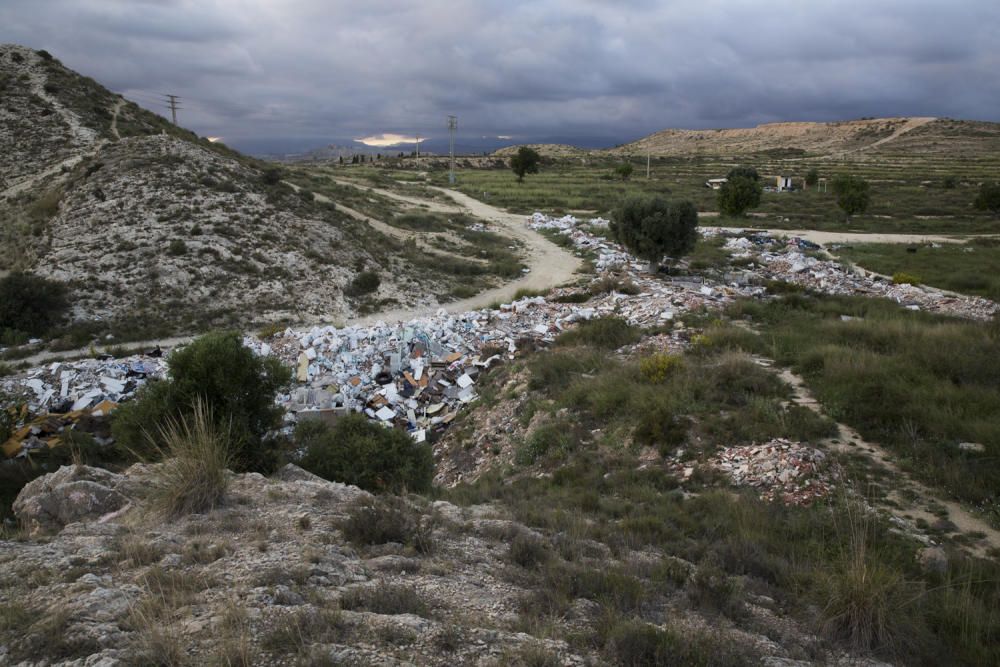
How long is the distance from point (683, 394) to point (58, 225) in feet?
80.2

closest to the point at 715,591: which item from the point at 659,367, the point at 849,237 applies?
the point at 659,367

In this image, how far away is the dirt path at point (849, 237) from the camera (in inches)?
1250

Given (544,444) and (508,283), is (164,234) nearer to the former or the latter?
(508,283)

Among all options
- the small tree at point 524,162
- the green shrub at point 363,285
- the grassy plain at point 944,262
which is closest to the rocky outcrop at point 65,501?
the green shrub at point 363,285

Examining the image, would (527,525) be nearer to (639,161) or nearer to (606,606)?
(606,606)

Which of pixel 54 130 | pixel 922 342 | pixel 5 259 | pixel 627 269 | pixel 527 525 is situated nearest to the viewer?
pixel 527 525

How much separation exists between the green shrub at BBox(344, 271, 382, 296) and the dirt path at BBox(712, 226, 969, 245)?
78.0 ft

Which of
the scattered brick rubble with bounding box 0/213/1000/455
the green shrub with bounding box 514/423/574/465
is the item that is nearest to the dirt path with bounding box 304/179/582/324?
the scattered brick rubble with bounding box 0/213/1000/455

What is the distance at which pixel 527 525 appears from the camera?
20.2 ft

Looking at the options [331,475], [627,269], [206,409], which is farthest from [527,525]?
[627,269]

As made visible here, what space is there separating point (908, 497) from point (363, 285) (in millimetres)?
19034

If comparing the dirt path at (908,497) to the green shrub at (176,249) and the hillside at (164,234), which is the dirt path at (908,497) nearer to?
the hillside at (164,234)

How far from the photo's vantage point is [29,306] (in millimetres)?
16609

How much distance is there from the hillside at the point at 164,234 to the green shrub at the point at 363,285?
271 mm
